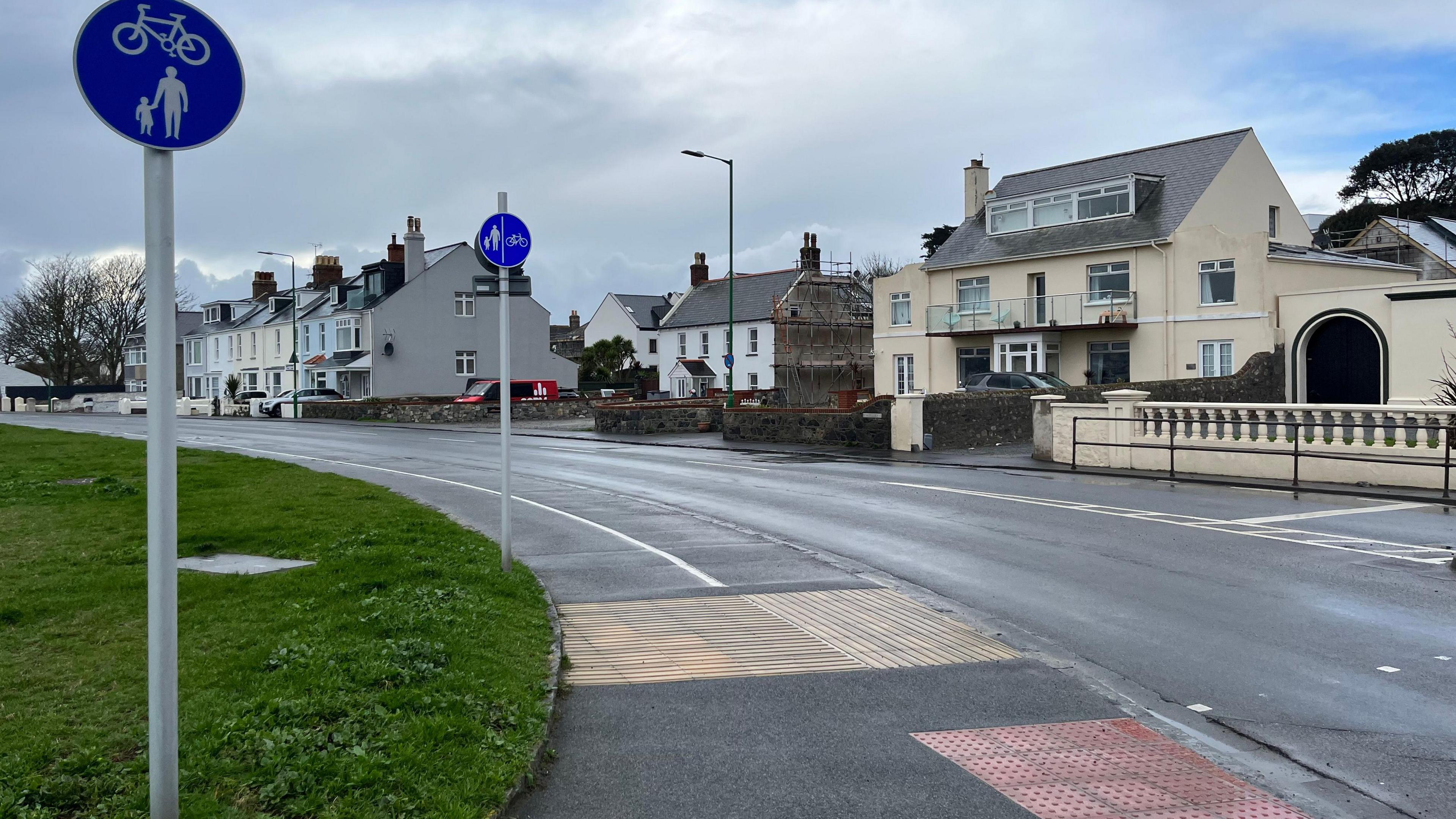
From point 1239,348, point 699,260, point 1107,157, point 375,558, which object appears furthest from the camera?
point 699,260

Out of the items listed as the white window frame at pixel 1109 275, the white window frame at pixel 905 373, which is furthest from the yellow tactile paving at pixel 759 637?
the white window frame at pixel 905 373

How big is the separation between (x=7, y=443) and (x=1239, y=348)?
3794 centimetres

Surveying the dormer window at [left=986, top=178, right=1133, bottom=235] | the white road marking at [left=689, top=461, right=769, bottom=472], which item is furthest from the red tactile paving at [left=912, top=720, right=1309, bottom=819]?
the dormer window at [left=986, top=178, right=1133, bottom=235]

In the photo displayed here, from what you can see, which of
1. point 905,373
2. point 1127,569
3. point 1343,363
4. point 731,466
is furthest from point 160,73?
point 905,373

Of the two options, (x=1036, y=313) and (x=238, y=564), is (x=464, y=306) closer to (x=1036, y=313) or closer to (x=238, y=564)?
(x=1036, y=313)

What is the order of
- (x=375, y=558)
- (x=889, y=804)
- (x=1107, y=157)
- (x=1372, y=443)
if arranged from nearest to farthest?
(x=889, y=804) → (x=375, y=558) → (x=1372, y=443) → (x=1107, y=157)

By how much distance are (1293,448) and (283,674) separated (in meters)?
18.1

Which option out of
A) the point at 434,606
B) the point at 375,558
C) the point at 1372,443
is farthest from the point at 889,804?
the point at 1372,443

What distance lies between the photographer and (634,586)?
9.78 meters

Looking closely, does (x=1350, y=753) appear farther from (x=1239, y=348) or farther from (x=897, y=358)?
(x=897, y=358)

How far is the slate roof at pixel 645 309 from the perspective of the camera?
271 feet

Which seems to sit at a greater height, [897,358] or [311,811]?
[897,358]

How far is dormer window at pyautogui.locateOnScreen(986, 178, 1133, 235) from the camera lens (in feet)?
140

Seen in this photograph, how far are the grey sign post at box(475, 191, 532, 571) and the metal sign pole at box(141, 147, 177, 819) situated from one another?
526cm
